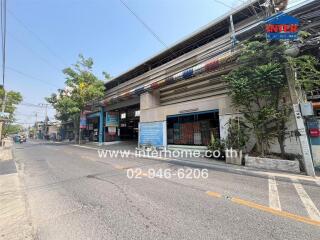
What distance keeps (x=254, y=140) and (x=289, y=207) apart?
249 inches

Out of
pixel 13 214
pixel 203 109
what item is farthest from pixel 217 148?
pixel 13 214

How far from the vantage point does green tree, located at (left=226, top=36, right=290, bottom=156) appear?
814 centimetres

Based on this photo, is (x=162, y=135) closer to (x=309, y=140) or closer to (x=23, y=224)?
(x=309, y=140)

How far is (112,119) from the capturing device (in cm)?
2539

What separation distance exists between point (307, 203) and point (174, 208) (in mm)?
3245

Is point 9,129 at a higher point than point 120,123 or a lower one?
higher

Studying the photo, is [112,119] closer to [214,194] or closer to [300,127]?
[300,127]

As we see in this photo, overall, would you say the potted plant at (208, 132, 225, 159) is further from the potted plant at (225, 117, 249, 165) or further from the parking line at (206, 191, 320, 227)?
the parking line at (206, 191, 320, 227)

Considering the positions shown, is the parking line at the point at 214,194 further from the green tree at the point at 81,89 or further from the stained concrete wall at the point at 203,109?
the green tree at the point at 81,89

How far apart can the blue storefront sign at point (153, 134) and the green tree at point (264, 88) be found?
298 inches

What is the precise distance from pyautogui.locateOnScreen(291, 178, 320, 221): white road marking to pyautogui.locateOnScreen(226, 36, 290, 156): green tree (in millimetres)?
3036

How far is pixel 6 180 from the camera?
291 inches

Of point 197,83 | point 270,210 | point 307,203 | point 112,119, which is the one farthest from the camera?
point 112,119

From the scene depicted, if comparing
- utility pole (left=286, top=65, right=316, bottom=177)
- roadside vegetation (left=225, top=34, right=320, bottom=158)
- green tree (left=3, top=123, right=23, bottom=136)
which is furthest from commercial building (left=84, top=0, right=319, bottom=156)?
green tree (left=3, top=123, right=23, bottom=136)
